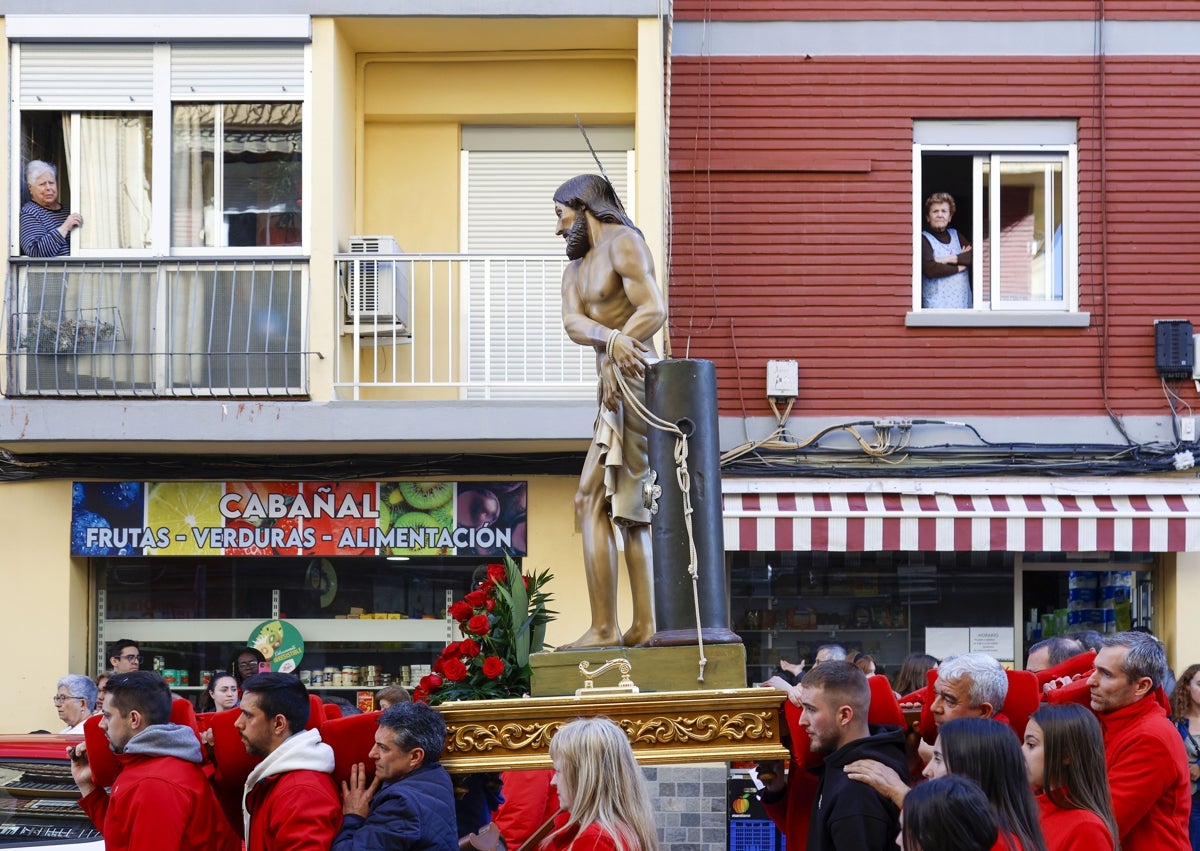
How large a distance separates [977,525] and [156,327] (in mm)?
6656

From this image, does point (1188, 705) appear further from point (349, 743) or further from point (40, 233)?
point (40, 233)

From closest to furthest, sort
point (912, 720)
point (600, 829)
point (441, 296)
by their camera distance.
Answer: point (600, 829) → point (912, 720) → point (441, 296)

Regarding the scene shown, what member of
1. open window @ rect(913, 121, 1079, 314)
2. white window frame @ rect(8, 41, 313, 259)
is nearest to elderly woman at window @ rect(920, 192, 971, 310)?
open window @ rect(913, 121, 1079, 314)

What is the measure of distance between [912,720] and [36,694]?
30.3 ft

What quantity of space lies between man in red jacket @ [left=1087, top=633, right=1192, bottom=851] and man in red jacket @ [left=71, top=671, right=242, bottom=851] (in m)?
3.09

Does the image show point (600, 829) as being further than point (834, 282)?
No

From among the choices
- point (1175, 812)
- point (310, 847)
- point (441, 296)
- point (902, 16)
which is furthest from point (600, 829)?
point (902, 16)

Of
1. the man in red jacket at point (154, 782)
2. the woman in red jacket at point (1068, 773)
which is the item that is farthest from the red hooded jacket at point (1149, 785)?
the man in red jacket at point (154, 782)

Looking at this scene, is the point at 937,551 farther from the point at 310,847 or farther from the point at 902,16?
the point at 310,847

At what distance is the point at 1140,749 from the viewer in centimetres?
582

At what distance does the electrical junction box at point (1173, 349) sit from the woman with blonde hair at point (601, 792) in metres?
10.3

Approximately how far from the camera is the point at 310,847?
5828mm

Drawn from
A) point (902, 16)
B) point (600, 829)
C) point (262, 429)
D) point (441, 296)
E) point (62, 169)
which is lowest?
point (600, 829)

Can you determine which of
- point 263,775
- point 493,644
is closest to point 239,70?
point 493,644
